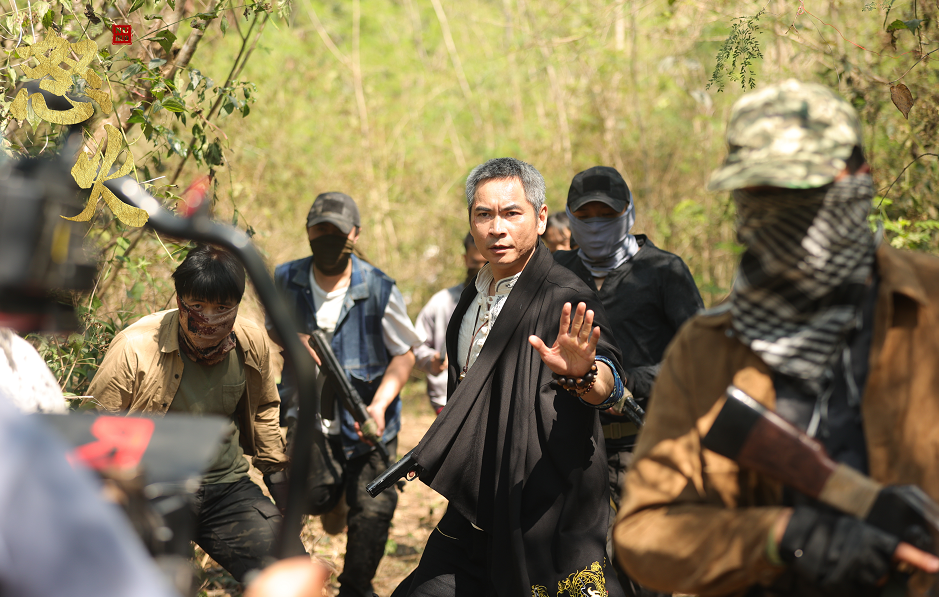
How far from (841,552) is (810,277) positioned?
21.4 inches

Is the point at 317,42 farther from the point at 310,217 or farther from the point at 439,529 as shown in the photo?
the point at 439,529

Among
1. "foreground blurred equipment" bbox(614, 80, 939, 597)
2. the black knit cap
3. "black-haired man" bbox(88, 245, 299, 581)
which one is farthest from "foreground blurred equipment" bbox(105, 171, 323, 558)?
the black knit cap

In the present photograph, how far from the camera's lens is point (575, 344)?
8.95ft

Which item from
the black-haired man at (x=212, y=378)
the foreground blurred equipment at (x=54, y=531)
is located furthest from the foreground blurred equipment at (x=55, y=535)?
the black-haired man at (x=212, y=378)

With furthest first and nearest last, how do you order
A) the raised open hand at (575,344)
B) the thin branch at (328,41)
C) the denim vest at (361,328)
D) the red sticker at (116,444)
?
the thin branch at (328,41) < the denim vest at (361,328) < the raised open hand at (575,344) < the red sticker at (116,444)

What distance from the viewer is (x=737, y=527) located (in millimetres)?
1582

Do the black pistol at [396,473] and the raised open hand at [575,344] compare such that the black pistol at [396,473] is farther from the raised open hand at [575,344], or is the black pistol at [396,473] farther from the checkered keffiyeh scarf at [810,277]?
the checkered keffiyeh scarf at [810,277]

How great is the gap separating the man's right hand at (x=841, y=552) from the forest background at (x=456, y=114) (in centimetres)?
354

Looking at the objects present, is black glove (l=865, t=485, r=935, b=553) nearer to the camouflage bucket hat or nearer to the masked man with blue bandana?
the camouflage bucket hat

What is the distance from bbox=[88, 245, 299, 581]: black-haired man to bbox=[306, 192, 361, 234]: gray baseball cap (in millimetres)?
1253

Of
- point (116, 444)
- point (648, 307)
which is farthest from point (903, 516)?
point (648, 307)

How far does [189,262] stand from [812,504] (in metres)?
2.88

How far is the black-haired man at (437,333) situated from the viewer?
5.59m

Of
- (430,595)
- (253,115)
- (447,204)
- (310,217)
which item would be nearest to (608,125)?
(447,204)
